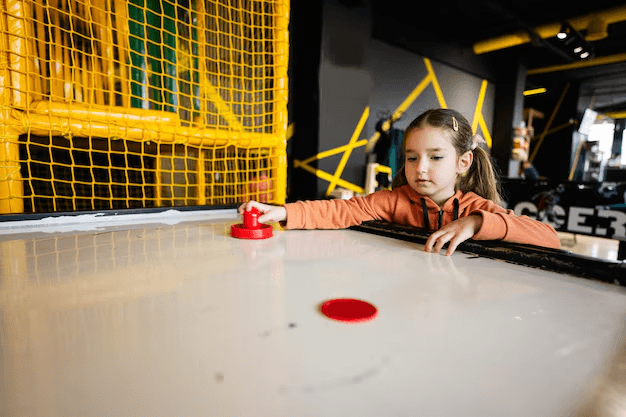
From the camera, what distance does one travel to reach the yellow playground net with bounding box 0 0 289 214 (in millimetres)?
1020

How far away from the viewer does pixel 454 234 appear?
737 millimetres

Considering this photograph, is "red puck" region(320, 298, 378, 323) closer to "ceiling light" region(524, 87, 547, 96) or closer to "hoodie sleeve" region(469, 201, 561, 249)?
"hoodie sleeve" region(469, 201, 561, 249)

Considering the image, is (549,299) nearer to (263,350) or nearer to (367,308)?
(367,308)

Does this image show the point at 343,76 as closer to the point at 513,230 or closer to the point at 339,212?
the point at 339,212

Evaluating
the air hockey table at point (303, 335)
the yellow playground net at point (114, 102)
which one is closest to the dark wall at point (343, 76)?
the yellow playground net at point (114, 102)

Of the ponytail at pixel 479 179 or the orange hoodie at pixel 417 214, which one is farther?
the ponytail at pixel 479 179

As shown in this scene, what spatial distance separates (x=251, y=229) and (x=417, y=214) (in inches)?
20.6

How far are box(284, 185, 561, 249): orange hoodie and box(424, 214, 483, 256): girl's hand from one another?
2cm

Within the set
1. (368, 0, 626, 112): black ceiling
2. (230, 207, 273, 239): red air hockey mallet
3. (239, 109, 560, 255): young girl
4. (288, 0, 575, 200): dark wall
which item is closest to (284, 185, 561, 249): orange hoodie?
(239, 109, 560, 255): young girl

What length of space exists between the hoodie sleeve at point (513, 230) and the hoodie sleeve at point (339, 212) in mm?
349

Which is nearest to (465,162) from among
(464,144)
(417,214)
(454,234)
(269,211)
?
(464,144)

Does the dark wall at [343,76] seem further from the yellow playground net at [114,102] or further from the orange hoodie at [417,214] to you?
the orange hoodie at [417,214]

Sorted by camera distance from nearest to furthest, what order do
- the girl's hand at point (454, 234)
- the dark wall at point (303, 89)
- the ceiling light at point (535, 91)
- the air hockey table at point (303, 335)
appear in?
the air hockey table at point (303, 335)
the girl's hand at point (454, 234)
the dark wall at point (303, 89)
the ceiling light at point (535, 91)

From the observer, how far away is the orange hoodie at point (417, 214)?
0.78 m
